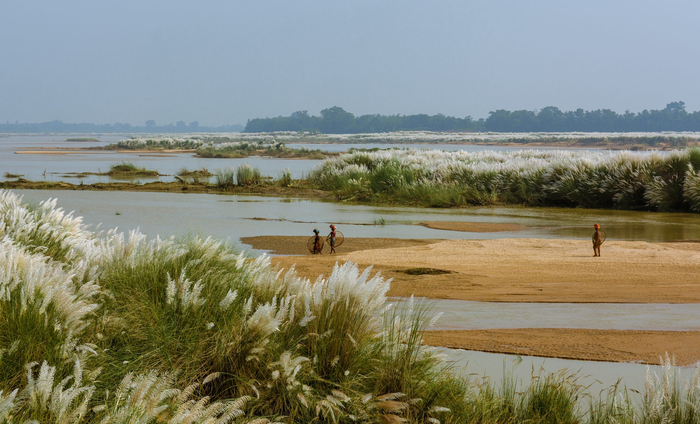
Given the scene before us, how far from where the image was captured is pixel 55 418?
3.09m

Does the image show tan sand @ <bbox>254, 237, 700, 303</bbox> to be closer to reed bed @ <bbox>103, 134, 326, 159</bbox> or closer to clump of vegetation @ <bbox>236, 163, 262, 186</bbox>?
clump of vegetation @ <bbox>236, 163, 262, 186</bbox>

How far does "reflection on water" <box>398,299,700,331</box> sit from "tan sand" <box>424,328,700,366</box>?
0.75 ft

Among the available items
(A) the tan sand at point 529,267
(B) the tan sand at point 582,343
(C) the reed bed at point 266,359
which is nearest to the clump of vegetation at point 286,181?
(A) the tan sand at point 529,267

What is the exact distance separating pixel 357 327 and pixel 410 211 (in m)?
16.9

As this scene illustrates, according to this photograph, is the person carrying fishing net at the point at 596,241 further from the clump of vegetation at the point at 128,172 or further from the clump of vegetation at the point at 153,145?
the clump of vegetation at the point at 153,145

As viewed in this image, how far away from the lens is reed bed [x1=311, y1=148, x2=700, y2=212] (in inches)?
830

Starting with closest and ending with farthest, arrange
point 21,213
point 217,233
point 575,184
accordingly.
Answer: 1. point 21,213
2. point 217,233
3. point 575,184

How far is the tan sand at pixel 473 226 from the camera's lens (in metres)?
16.5

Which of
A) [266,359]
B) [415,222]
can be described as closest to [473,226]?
[415,222]

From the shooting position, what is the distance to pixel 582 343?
6.45 metres

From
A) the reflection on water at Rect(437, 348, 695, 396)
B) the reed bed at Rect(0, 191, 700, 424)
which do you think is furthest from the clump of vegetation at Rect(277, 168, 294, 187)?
the reed bed at Rect(0, 191, 700, 424)

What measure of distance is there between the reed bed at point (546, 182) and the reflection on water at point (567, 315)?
13674 millimetres

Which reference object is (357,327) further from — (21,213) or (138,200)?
(138,200)

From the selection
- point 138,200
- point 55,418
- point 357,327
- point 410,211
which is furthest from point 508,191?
point 55,418
